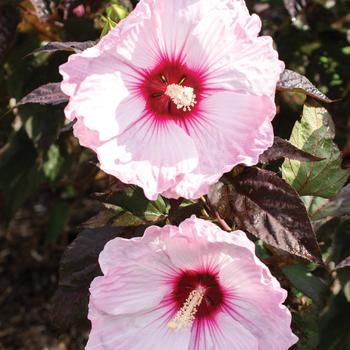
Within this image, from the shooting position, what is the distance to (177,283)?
5.12ft

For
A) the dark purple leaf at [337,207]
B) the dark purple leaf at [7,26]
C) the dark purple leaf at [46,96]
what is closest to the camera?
the dark purple leaf at [46,96]

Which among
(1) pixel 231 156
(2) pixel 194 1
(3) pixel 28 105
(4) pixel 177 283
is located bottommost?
(3) pixel 28 105

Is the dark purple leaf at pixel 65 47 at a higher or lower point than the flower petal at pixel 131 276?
higher

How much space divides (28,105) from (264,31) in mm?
818

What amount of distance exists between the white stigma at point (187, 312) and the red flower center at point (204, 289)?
0.12 ft

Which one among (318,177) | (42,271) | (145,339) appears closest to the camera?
(145,339)

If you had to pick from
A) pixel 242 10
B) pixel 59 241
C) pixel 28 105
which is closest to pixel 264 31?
pixel 28 105

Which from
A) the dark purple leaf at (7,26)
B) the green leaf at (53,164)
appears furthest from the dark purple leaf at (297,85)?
the green leaf at (53,164)

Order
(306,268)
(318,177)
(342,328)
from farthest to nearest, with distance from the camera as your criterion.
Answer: (342,328) < (306,268) < (318,177)

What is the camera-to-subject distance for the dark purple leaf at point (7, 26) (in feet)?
6.65

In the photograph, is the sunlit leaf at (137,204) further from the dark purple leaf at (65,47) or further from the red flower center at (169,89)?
the dark purple leaf at (65,47)

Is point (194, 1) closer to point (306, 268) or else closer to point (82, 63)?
point (82, 63)

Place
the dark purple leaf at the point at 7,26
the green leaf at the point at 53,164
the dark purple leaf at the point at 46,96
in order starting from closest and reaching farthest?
1. the dark purple leaf at the point at 46,96
2. the dark purple leaf at the point at 7,26
3. the green leaf at the point at 53,164

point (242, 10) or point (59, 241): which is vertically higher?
point (242, 10)
